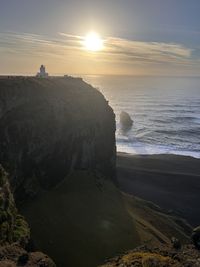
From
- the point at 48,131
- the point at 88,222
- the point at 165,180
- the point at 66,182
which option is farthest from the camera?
the point at 165,180

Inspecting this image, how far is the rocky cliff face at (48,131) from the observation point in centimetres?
3828

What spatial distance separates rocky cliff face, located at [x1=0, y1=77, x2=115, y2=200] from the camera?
126ft

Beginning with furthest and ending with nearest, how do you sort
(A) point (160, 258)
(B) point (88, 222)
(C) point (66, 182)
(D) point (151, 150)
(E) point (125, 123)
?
(E) point (125, 123)
(D) point (151, 150)
(C) point (66, 182)
(B) point (88, 222)
(A) point (160, 258)

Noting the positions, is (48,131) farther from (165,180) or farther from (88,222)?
(165,180)

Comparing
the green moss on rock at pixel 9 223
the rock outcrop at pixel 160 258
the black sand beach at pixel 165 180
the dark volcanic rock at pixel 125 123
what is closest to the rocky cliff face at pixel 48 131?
the black sand beach at pixel 165 180

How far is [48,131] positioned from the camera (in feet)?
139

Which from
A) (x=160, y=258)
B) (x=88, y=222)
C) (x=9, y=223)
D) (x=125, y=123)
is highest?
(x=160, y=258)

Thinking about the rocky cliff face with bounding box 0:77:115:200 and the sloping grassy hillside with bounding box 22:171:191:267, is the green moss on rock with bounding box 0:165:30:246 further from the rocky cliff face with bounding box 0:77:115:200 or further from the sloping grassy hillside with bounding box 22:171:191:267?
the rocky cliff face with bounding box 0:77:115:200

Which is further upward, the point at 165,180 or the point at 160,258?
the point at 160,258

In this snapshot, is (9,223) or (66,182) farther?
(66,182)

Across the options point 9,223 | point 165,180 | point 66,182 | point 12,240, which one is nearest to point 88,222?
point 66,182

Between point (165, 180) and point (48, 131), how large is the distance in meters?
32.5

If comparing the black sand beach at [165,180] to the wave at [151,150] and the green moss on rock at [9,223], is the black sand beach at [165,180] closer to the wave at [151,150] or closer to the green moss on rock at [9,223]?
the wave at [151,150]

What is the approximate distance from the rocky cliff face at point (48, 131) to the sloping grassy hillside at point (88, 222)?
190 centimetres
